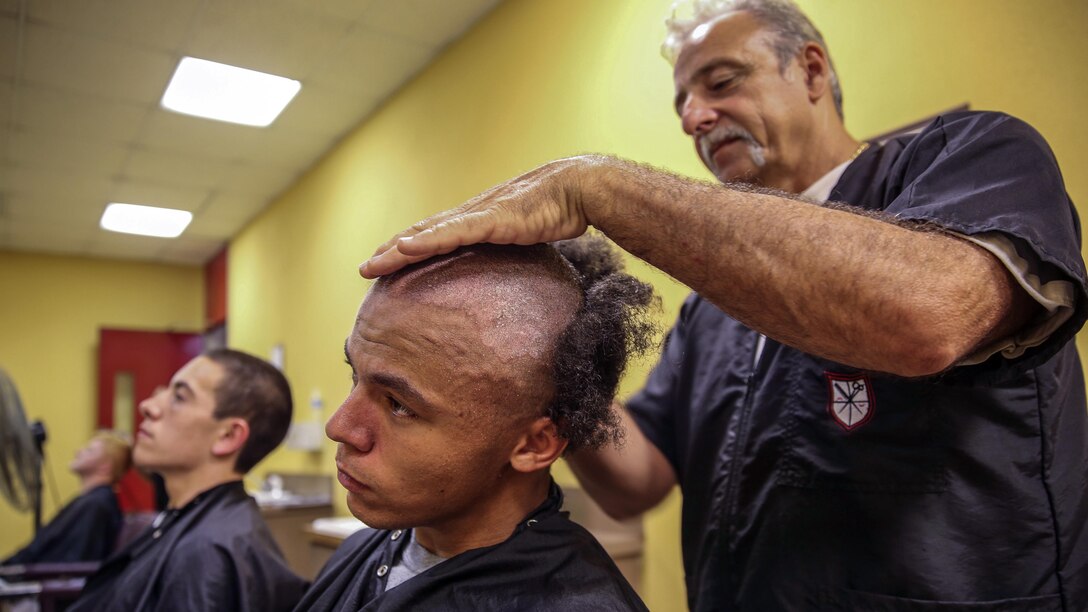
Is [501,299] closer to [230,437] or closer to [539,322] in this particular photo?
[539,322]

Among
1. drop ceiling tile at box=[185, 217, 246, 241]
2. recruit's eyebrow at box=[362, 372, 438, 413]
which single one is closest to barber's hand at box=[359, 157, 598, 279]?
recruit's eyebrow at box=[362, 372, 438, 413]

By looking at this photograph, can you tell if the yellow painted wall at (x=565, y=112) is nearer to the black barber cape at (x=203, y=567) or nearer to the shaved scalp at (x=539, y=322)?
the shaved scalp at (x=539, y=322)

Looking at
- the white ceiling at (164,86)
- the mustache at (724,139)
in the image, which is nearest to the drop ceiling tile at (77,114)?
the white ceiling at (164,86)

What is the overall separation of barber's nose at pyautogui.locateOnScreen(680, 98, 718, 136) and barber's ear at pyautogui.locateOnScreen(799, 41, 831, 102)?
0.65 ft

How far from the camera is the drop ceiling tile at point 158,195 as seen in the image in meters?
5.57

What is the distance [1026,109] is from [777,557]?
3.72 ft

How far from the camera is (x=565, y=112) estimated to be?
3055 millimetres

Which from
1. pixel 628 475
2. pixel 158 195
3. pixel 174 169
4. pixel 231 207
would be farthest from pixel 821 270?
pixel 231 207

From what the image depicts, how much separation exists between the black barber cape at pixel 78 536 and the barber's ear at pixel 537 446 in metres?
3.96

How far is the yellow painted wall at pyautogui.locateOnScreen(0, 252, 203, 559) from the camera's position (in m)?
7.16

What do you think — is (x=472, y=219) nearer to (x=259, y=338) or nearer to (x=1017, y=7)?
(x=1017, y=7)

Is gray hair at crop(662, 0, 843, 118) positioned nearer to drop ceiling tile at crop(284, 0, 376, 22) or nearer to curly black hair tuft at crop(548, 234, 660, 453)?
curly black hair tuft at crop(548, 234, 660, 453)

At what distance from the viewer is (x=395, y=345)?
1042 mm

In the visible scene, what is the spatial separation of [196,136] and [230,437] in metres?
3.20
